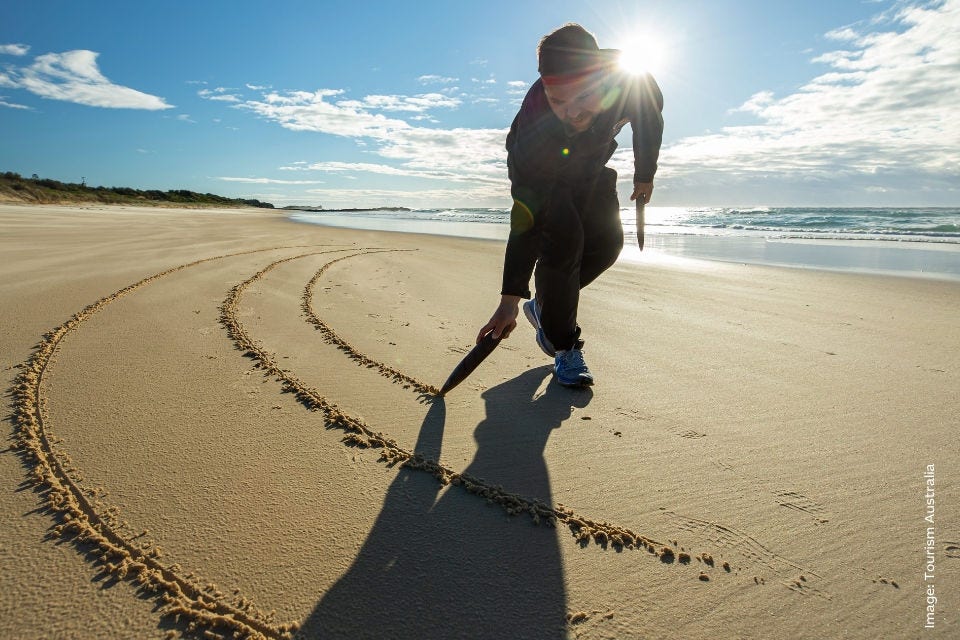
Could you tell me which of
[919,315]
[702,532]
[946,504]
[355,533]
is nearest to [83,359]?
[355,533]

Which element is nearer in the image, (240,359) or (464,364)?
(464,364)

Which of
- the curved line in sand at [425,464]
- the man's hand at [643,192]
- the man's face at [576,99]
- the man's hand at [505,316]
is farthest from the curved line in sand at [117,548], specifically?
the man's hand at [643,192]

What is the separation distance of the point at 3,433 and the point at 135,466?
0.60m

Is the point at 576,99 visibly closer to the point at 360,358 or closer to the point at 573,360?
the point at 573,360

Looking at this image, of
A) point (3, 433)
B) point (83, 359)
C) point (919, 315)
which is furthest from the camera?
point (919, 315)

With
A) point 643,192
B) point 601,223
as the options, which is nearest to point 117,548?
point 601,223

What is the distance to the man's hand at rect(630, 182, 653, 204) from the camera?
2438mm

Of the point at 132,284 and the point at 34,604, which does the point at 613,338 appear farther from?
the point at 132,284

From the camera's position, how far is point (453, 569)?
4.21 ft

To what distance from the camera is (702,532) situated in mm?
1468

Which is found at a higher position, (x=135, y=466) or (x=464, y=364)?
(x=464, y=364)

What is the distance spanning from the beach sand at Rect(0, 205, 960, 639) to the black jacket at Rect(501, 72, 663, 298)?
2.44 ft

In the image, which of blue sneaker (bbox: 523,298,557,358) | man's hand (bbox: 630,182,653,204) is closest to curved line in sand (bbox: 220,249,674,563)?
blue sneaker (bbox: 523,298,557,358)

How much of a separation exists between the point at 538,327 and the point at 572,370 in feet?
1.45
